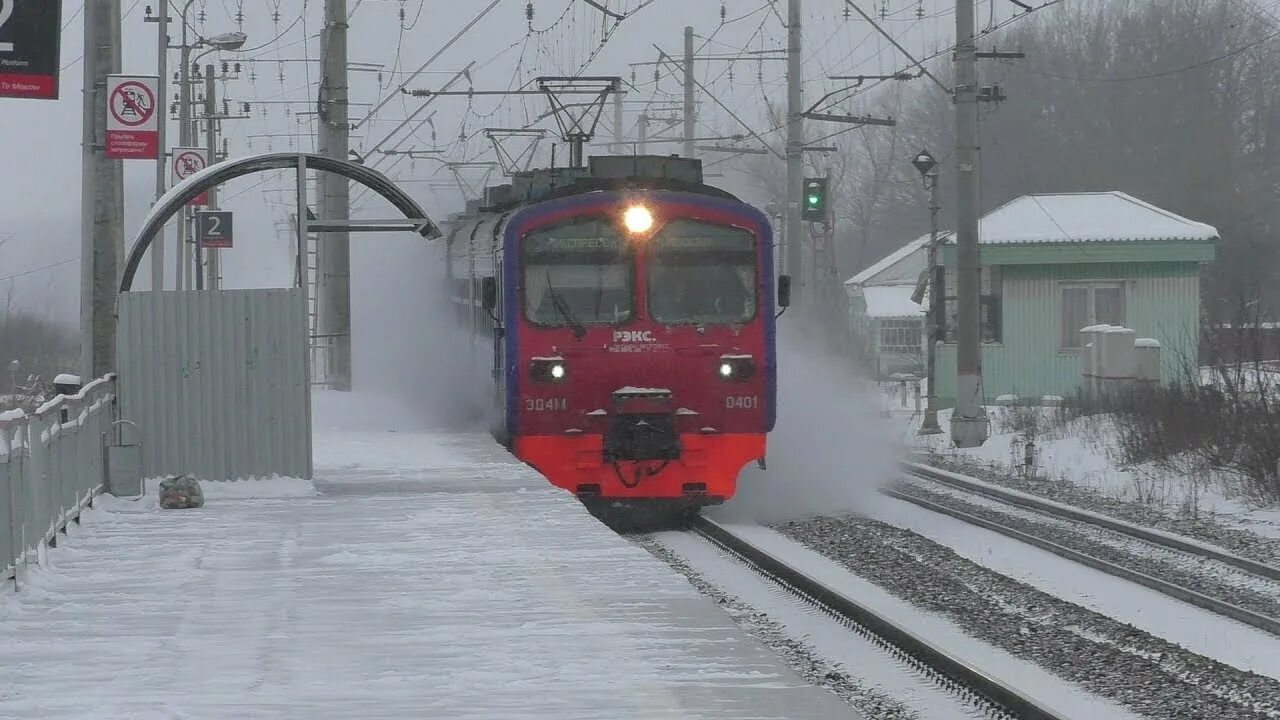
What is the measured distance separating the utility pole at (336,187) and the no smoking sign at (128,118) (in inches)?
396

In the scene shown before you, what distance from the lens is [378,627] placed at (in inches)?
291

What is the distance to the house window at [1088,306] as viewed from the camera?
105 feet

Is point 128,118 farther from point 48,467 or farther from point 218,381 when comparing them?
point 48,467

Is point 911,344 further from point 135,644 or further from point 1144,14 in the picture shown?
point 135,644

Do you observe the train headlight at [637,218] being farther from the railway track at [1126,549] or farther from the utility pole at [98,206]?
the utility pole at [98,206]

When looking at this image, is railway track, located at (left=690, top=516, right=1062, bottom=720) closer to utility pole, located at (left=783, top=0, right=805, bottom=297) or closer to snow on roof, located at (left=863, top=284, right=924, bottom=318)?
utility pole, located at (left=783, top=0, right=805, bottom=297)

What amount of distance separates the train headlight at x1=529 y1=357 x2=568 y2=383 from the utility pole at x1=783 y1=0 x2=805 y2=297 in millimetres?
14566

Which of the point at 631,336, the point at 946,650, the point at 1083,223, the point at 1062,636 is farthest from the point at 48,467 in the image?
the point at 1083,223

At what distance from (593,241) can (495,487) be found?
3.32m

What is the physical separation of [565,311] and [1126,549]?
510 centimetres

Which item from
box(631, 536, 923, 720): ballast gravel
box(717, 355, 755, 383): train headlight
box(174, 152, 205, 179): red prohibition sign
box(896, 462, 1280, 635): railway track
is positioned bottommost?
box(631, 536, 923, 720): ballast gravel

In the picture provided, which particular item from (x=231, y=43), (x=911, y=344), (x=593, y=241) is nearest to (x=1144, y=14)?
(x=911, y=344)

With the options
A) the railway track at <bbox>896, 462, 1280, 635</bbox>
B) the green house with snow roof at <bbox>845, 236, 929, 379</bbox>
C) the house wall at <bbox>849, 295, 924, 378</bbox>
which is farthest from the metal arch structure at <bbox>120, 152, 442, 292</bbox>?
the green house with snow roof at <bbox>845, 236, 929, 379</bbox>

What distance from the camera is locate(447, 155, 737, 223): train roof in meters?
15.6
